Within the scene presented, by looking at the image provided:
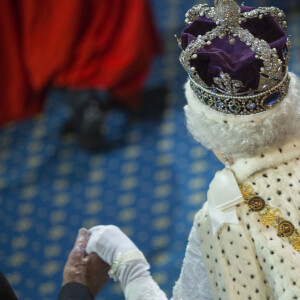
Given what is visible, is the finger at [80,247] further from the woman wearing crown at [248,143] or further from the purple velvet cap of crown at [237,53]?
the purple velvet cap of crown at [237,53]

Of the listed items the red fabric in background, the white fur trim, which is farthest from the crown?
the red fabric in background

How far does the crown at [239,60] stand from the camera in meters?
1.55

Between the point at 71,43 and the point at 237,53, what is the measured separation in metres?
2.11

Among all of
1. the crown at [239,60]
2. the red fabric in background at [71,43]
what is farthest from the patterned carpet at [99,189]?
the crown at [239,60]

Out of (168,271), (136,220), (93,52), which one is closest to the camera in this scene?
(168,271)

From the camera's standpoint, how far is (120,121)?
3.77 metres

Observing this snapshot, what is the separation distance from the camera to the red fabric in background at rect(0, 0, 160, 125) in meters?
3.53

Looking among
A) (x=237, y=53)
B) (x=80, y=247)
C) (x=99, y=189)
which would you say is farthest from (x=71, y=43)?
(x=237, y=53)

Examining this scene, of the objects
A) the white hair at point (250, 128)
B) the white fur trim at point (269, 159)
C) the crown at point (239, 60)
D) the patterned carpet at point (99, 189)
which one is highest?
the crown at point (239, 60)

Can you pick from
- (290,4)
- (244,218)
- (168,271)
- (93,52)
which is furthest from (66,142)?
(244,218)

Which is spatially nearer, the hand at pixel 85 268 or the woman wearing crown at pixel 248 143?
the woman wearing crown at pixel 248 143

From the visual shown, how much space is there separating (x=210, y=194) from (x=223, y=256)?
18 cm

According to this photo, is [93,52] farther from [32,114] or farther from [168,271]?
[168,271]

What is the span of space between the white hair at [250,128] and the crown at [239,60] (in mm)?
22
